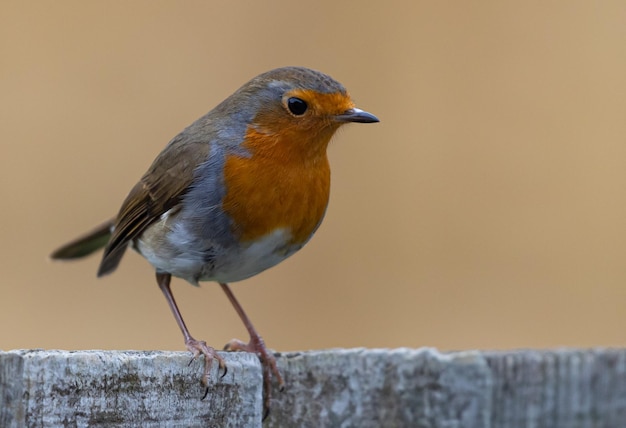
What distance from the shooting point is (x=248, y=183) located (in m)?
3.72

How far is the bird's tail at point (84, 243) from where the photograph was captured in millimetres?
4966

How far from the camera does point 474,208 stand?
537 cm

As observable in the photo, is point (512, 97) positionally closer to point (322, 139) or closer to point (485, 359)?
point (322, 139)

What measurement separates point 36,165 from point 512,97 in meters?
2.68

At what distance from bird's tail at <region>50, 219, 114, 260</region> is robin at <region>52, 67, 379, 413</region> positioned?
825mm

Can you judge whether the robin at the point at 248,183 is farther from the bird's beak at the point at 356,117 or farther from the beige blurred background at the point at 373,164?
the beige blurred background at the point at 373,164

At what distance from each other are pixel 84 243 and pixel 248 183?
1591 millimetres

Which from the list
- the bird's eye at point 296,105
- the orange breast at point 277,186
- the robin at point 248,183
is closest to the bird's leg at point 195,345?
the robin at point 248,183

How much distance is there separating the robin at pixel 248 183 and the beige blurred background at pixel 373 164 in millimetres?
1376

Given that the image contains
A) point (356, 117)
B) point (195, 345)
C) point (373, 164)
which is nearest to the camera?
point (195, 345)

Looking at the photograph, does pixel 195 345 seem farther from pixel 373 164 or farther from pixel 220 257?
pixel 373 164

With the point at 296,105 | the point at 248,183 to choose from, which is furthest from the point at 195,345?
the point at 296,105

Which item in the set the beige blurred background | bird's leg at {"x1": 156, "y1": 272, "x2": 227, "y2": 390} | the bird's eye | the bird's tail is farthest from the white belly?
the beige blurred background

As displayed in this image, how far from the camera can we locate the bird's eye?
3920mm
